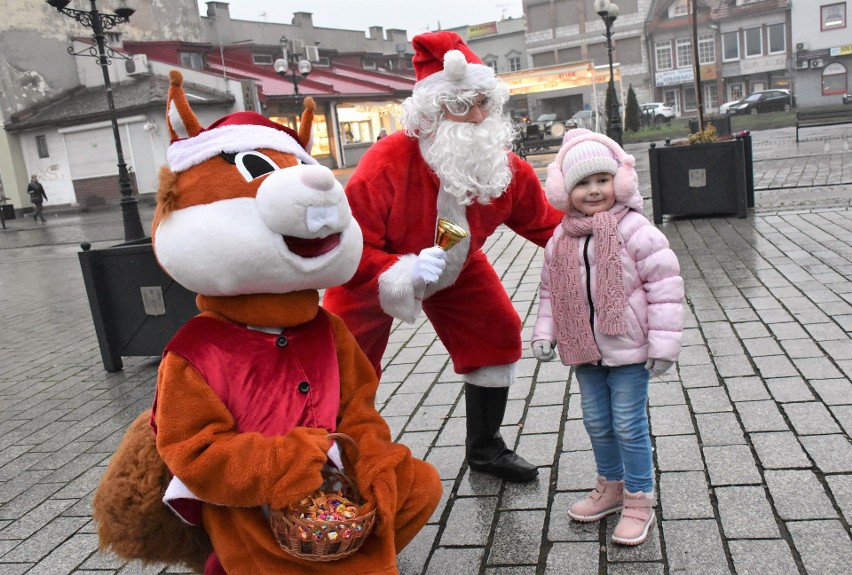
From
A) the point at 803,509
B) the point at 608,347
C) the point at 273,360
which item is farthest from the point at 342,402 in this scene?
the point at 803,509

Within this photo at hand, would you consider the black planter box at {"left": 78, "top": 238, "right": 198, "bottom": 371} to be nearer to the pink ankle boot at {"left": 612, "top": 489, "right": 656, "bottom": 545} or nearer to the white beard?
the white beard

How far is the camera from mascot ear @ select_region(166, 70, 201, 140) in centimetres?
237

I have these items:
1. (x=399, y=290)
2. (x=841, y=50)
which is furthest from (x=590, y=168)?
(x=841, y=50)

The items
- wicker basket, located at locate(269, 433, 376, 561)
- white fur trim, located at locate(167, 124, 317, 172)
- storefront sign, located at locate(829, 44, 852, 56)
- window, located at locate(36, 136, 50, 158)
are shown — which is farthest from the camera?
storefront sign, located at locate(829, 44, 852, 56)

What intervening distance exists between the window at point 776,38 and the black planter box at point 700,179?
4168 centimetres

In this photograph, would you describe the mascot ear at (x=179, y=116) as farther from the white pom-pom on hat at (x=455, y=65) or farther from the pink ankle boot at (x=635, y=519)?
the pink ankle boot at (x=635, y=519)

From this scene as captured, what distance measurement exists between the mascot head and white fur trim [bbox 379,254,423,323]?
374mm

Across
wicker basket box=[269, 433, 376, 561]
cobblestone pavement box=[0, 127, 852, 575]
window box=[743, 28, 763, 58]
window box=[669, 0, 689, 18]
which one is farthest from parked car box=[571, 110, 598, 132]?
wicker basket box=[269, 433, 376, 561]

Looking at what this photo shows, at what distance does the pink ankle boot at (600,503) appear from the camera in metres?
3.07

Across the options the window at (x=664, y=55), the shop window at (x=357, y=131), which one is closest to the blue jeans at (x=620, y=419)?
the shop window at (x=357, y=131)

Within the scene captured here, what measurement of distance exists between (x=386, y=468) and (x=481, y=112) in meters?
1.62

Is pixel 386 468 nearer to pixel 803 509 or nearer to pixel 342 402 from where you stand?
pixel 342 402

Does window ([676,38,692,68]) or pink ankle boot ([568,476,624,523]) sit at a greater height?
window ([676,38,692,68])

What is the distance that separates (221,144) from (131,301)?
4040 millimetres
